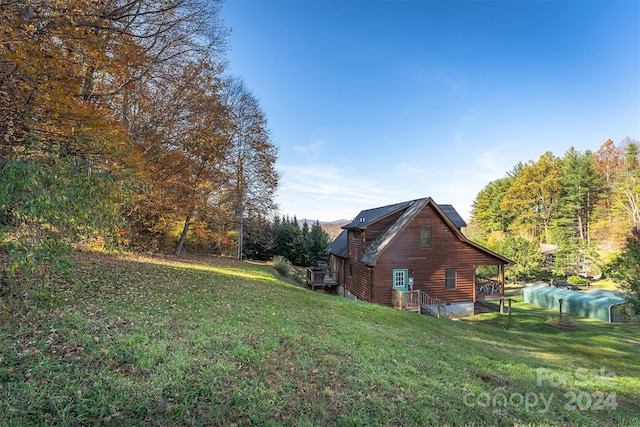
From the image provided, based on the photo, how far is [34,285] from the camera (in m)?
4.54

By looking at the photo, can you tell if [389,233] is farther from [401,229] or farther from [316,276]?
[316,276]

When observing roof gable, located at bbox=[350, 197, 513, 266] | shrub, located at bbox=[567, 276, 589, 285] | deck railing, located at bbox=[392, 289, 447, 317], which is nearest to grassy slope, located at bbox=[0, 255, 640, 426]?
deck railing, located at bbox=[392, 289, 447, 317]

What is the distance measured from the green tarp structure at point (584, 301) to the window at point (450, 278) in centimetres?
953

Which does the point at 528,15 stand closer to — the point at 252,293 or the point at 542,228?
the point at 252,293

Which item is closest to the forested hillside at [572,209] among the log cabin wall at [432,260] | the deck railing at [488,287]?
the deck railing at [488,287]

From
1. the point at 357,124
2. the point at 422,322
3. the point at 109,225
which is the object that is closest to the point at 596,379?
the point at 422,322

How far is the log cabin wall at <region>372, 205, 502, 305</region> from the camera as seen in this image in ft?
53.6

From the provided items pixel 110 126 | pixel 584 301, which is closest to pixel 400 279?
pixel 584 301

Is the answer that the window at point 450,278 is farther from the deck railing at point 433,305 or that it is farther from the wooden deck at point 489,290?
the wooden deck at point 489,290

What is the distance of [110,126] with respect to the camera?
716 centimetres

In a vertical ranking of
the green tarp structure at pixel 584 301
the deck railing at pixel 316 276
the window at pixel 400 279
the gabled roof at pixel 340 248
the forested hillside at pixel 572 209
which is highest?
the forested hillside at pixel 572 209

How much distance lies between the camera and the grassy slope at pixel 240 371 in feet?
9.46

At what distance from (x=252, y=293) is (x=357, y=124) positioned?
16552 mm

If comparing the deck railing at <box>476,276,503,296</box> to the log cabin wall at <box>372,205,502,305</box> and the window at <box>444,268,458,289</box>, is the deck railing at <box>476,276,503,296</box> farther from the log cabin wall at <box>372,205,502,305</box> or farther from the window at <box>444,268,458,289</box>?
the window at <box>444,268,458,289</box>
